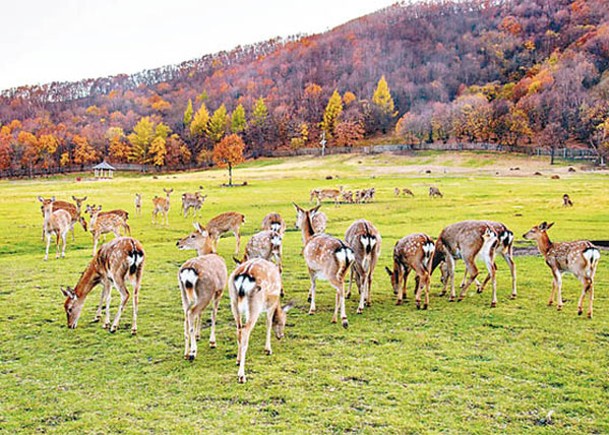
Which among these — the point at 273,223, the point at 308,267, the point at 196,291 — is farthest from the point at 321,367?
the point at 273,223

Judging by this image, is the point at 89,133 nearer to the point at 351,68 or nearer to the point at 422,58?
the point at 351,68

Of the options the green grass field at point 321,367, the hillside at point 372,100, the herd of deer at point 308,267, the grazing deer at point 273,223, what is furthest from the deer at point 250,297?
the hillside at point 372,100

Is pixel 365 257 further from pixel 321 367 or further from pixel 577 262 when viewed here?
pixel 577 262

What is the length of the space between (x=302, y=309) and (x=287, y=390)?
412cm

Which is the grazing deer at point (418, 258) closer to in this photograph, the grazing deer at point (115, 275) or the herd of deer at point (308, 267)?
the herd of deer at point (308, 267)

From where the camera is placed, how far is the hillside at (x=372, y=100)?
10181cm

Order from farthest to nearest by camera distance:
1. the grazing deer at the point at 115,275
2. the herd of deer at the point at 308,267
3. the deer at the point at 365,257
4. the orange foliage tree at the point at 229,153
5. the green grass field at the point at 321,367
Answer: the orange foliage tree at the point at 229,153, the deer at the point at 365,257, the grazing deer at the point at 115,275, the herd of deer at the point at 308,267, the green grass field at the point at 321,367

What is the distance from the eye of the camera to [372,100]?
137 m

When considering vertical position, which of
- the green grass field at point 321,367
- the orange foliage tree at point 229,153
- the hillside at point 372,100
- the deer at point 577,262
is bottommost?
the green grass field at point 321,367

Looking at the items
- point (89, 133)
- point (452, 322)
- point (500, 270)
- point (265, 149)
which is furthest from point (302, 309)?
point (89, 133)

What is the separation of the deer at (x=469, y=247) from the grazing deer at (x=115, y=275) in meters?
6.55

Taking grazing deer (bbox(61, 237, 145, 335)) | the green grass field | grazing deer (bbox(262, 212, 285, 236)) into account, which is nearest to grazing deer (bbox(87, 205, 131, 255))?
the green grass field

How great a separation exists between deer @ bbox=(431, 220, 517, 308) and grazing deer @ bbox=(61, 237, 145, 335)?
6.55 m

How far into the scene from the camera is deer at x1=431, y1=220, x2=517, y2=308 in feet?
37.0
